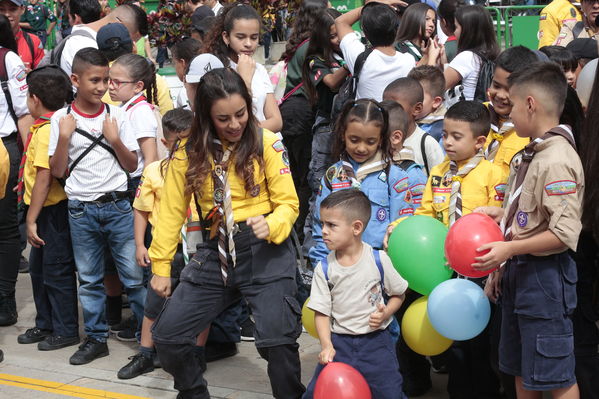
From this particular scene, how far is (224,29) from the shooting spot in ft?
21.0

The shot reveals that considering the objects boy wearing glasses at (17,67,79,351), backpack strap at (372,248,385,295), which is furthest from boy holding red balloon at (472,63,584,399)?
boy wearing glasses at (17,67,79,351)

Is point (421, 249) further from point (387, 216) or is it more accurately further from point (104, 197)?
point (104, 197)

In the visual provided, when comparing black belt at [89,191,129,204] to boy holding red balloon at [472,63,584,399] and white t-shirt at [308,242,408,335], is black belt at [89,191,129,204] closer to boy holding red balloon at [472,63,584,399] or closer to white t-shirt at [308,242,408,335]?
white t-shirt at [308,242,408,335]

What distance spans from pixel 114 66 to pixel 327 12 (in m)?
1.92

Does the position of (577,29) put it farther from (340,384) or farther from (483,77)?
(340,384)

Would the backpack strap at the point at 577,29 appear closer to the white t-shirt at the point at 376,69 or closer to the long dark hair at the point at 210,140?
the white t-shirt at the point at 376,69

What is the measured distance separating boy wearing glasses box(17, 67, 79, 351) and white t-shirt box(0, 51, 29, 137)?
73 cm

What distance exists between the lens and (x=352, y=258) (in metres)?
4.45

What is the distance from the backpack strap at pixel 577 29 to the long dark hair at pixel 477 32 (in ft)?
4.56

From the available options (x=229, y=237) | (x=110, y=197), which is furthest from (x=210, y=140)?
(x=110, y=197)

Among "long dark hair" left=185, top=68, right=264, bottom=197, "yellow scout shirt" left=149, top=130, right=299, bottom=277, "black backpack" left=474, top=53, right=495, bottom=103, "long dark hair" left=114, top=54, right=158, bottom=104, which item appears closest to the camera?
"long dark hair" left=185, top=68, right=264, bottom=197

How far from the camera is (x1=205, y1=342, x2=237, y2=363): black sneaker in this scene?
6000 millimetres

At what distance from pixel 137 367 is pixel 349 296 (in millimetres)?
2051

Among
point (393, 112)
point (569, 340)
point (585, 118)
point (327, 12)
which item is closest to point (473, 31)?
point (327, 12)
